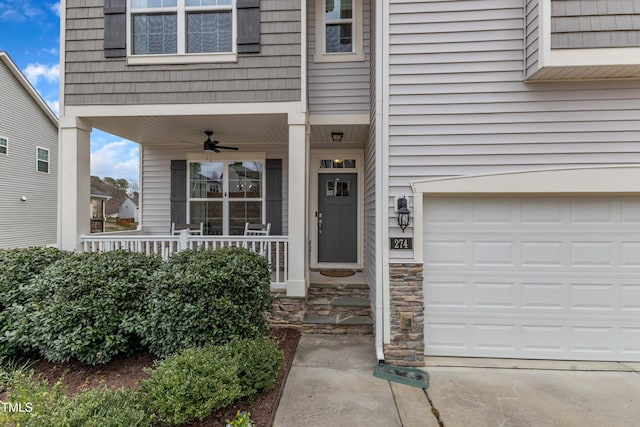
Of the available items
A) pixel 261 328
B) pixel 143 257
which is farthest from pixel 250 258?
pixel 143 257

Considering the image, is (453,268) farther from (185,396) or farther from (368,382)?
(185,396)

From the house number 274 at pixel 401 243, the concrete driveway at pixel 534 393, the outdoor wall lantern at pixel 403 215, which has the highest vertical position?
the outdoor wall lantern at pixel 403 215

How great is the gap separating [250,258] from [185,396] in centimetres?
151

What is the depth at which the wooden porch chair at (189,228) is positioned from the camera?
19.9ft

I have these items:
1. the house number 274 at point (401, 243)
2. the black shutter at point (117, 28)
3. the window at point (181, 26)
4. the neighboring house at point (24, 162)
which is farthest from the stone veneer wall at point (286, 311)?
the neighboring house at point (24, 162)

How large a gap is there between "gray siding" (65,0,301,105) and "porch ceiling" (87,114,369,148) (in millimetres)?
290

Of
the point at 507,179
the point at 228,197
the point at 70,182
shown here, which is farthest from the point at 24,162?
the point at 507,179

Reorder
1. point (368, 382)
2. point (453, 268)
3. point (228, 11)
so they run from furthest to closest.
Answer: point (228, 11), point (453, 268), point (368, 382)

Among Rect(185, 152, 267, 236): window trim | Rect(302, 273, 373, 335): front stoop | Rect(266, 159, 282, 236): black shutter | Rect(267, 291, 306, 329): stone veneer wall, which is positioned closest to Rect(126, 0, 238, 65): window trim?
Rect(185, 152, 267, 236): window trim

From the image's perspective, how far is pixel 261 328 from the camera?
3445 millimetres

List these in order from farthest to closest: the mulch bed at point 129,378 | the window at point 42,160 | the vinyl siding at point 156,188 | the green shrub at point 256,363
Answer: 1. the window at point 42,160
2. the vinyl siding at point 156,188
3. the green shrub at point 256,363
4. the mulch bed at point 129,378

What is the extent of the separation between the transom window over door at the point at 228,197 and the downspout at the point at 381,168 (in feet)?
10.9

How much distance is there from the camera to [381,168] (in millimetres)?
3646

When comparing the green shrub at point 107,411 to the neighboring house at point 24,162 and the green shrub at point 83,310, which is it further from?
the neighboring house at point 24,162
